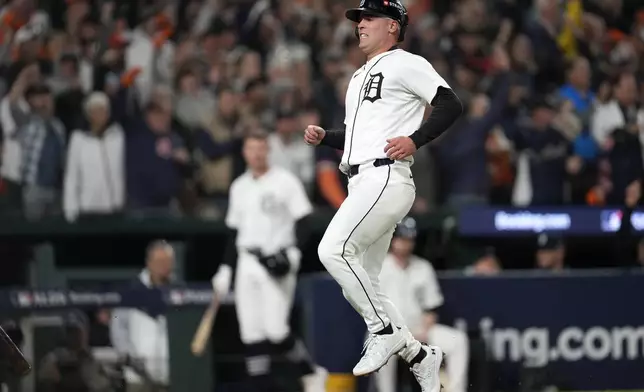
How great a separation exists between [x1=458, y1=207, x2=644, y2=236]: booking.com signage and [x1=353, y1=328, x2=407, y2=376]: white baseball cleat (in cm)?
473

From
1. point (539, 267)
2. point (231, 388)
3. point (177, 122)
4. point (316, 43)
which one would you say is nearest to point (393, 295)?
point (231, 388)

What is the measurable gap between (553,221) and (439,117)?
5209mm

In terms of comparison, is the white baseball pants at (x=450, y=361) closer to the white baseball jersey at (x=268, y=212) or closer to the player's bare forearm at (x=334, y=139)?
the white baseball jersey at (x=268, y=212)

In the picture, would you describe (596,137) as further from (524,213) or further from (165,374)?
(165,374)

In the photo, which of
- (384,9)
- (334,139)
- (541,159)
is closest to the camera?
(384,9)

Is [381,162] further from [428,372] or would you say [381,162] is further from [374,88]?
[428,372]

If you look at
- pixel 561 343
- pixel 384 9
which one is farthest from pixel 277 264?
pixel 384 9

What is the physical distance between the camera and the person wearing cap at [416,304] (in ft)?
30.2

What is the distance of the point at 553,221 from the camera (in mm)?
11367

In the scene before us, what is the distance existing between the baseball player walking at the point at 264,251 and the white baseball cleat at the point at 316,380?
52 centimetres

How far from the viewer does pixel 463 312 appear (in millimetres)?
9727

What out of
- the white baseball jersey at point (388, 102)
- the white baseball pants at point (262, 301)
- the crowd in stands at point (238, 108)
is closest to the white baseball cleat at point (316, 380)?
the white baseball pants at point (262, 301)

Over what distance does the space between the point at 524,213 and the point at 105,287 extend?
3.62m

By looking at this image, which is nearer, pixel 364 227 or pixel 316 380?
pixel 364 227
